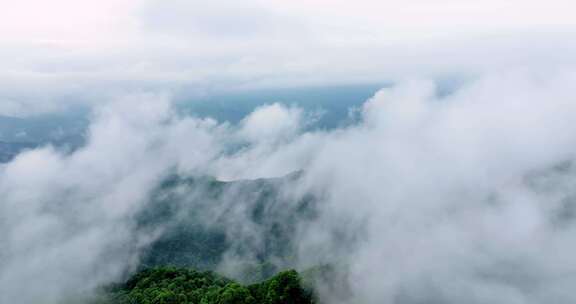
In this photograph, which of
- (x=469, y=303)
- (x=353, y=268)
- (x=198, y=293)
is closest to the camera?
(x=198, y=293)

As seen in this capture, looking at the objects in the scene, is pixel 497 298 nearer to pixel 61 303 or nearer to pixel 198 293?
pixel 198 293

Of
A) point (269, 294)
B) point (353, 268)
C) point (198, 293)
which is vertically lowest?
point (269, 294)

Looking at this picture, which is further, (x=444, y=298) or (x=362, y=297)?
(x=444, y=298)

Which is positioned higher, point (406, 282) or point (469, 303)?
point (406, 282)

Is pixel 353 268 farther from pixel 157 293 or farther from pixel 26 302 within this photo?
pixel 26 302

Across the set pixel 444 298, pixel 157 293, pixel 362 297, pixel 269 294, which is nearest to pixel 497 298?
pixel 444 298

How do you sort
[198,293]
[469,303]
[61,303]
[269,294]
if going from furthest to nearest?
1. [469,303]
2. [61,303]
3. [198,293]
4. [269,294]
